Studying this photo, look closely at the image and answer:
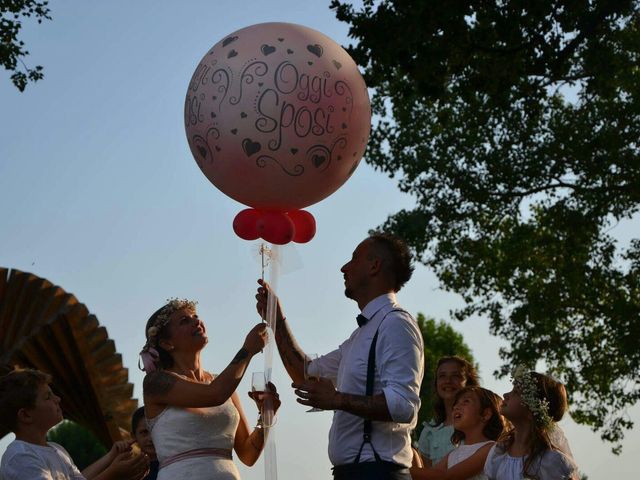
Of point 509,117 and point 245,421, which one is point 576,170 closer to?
point 509,117

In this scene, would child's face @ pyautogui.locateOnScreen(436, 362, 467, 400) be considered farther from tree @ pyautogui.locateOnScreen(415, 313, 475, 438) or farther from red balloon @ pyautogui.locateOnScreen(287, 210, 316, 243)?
tree @ pyautogui.locateOnScreen(415, 313, 475, 438)

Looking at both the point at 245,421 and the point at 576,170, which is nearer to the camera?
the point at 245,421

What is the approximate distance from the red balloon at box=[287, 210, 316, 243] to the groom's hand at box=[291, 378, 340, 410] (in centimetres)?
128

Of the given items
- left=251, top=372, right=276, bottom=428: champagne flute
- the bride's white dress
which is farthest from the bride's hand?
the bride's white dress

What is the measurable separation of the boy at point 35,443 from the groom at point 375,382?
1.30 meters

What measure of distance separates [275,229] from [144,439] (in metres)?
2.09

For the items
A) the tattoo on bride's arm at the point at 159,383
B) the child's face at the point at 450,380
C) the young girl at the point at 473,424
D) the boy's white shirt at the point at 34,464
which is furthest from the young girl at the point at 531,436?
the boy's white shirt at the point at 34,464

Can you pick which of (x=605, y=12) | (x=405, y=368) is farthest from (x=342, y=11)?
(x=405, y=368)

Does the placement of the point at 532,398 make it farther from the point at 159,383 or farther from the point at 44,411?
the point at 44,411

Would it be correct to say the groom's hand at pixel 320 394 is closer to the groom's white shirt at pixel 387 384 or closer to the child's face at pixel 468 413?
the groom's white shirt at pixel 387 384

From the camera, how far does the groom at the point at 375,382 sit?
5.32 meters

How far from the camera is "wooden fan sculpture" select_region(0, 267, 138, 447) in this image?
14.7 meters

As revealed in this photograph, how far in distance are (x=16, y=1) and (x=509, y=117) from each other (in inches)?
377

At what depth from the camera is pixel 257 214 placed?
6383 mm
